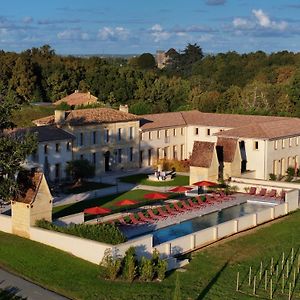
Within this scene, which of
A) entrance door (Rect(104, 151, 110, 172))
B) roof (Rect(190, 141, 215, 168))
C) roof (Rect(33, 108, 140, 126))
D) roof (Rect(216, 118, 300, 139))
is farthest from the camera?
entrance door (Rect(104, 151, 110, 172))

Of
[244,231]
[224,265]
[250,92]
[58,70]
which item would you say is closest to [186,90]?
[250,92]

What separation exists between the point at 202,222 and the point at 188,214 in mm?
1797

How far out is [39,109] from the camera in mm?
85125

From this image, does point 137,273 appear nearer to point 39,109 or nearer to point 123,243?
point 123,243

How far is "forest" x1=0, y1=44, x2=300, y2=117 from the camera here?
89.2 meters

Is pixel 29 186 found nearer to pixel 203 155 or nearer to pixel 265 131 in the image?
pixel 203 155

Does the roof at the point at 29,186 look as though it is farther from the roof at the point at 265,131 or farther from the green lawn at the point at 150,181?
the roof at the point at 265,131

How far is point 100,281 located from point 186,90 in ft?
253

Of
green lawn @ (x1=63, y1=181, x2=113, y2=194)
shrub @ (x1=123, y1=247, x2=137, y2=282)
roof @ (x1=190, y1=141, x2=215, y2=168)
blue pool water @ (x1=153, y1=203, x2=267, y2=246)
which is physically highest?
roof @ (x1=190, y1=141, x2=215, y2=168)

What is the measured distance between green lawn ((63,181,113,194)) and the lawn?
50.1 ft

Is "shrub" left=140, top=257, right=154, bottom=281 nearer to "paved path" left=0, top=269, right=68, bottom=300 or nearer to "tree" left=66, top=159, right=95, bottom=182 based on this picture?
"paved path" left=0, top=269, right=68, bottom=300

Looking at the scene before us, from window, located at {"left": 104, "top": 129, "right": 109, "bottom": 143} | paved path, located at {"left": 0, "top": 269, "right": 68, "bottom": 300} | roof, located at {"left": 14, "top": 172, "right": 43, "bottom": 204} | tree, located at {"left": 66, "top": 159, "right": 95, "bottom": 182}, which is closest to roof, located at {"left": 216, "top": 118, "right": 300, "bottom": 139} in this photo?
window, located at {"left": 104, "top": 129, "right": 109, "bottom": 143}

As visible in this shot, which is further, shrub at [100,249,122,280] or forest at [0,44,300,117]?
forest at [0,44,300,117]

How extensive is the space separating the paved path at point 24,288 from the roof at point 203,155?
977 inches
